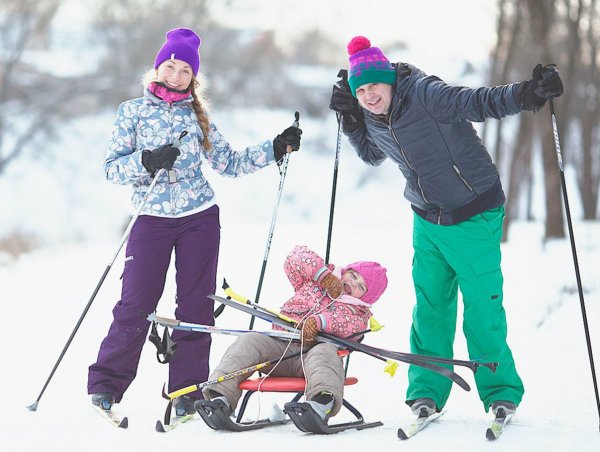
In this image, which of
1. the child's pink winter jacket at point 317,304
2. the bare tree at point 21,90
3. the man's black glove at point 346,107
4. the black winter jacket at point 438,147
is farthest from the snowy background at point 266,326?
the bare tree at point 21,90

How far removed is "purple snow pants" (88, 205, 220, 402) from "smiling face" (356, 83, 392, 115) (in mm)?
959

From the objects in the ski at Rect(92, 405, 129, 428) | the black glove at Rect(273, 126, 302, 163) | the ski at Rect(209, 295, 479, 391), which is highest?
the black glove at Rect(273, 126, 302, 163)

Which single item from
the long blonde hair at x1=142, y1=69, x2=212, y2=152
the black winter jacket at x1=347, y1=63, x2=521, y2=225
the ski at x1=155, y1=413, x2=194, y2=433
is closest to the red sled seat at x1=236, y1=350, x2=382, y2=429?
the ski at x1=155, y1=413, x2=194, y2=433

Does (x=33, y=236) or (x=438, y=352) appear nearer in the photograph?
(x=438, y=352)

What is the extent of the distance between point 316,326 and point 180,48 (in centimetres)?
148

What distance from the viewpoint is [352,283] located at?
4258 millimetres

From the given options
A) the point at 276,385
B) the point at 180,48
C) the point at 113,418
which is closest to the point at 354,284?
the point at 276,385

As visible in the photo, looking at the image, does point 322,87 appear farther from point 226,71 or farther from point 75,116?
point 75,116

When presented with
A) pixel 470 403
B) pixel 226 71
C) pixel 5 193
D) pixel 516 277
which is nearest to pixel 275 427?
pixel 470 403

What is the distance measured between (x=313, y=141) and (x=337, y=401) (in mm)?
21964

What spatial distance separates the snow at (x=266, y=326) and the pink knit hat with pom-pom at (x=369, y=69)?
1.52 metres

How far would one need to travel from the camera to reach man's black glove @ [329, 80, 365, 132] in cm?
429

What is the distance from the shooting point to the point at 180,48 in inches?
171

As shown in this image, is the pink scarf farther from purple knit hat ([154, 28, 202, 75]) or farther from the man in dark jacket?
the man in dark jacket
